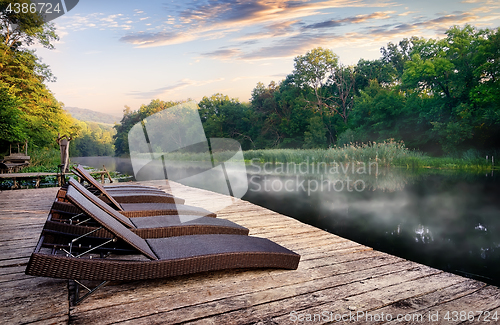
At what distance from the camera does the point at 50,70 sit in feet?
71.6

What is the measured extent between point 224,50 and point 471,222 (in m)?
16.0

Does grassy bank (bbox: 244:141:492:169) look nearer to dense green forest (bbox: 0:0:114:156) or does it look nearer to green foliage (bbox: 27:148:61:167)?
dense green forest (bbox: 0:0:114:156)

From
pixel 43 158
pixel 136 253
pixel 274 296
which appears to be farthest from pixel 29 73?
pixel 274 296

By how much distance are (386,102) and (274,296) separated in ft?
77.5

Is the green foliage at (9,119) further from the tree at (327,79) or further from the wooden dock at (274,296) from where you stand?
the tree at (327,79)

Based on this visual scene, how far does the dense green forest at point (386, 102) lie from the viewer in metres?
18.0

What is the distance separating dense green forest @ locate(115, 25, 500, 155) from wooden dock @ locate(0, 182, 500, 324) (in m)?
17.9

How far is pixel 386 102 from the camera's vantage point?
22.8 meters

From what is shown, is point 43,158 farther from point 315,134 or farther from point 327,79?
point 327,79

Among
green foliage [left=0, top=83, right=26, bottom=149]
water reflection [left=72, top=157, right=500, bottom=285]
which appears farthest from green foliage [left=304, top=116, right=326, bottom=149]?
green foliage [left=0, top=83, right=26, bottom=149]

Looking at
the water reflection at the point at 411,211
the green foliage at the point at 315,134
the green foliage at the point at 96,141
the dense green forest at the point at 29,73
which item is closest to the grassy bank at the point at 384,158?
the water reflection at the point at 411,211

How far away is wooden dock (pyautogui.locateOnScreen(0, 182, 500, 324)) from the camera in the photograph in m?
1.61

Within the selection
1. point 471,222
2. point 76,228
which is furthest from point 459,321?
point 471,222

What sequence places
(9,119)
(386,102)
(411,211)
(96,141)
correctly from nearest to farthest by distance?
(411,211)
(9,119)
(386,102)
(96,141)
